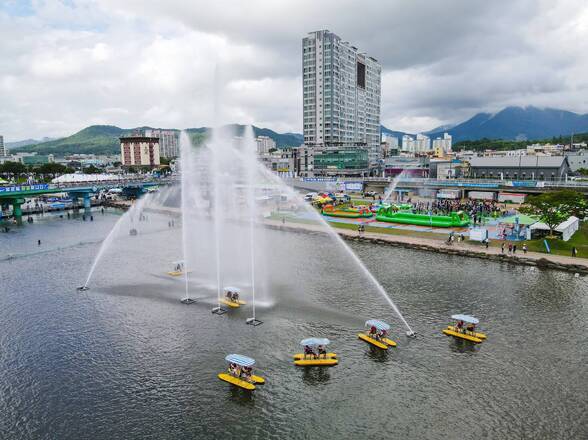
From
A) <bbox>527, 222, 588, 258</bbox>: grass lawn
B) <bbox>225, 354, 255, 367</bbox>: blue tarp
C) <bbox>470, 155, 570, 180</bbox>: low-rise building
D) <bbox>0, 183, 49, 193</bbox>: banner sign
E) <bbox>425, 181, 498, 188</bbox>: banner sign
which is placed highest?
<bbox>470, 155, 570, 180</bbox>: low-rise building

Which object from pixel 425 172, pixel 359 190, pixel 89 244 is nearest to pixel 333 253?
pixel 89 244

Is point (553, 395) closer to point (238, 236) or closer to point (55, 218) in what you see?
point (238, 236)

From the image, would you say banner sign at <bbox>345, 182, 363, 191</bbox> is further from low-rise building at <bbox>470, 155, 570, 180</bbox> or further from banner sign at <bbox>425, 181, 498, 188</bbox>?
low-rise building at <bbox>470, 155, 570, 180</bbox>

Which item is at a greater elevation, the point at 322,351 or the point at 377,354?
the point at 322,351

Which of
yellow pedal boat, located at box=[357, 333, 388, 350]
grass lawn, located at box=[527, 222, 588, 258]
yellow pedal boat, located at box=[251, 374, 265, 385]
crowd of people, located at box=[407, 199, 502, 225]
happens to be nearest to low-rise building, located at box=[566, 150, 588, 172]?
crowd of people, located at box=[407, 199, 502, 225]

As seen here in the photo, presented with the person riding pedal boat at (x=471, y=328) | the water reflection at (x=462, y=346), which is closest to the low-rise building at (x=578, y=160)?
Answer: the person riding pedal boat at (x=471, y=328)

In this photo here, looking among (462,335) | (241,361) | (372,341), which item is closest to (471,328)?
(462,335)

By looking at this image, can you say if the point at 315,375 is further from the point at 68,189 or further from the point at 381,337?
the point at 68,189
